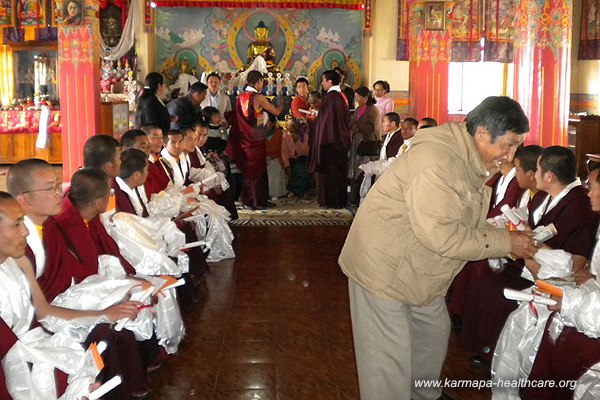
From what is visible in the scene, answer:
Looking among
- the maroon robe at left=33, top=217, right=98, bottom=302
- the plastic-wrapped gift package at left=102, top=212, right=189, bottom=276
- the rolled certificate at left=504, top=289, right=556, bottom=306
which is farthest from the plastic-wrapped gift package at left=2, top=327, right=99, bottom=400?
the rolled certificate at left=504, top=289, right=556, bottom=306

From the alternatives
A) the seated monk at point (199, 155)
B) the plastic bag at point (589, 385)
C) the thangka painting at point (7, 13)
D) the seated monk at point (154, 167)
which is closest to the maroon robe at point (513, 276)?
the plastic bag at point (589, 385)

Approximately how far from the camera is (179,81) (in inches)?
570

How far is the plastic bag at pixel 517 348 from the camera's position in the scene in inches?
124

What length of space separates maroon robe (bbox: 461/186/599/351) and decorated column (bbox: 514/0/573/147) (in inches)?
129

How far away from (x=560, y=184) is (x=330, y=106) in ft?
17.0

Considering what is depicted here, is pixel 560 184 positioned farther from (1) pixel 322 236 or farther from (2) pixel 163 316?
(1) pixel 322 236

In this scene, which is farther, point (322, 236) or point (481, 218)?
point (322, 236)

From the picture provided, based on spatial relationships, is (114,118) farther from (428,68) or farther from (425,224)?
(425,224)

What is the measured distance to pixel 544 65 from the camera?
682 centimetres

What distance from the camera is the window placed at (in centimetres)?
Answer: 1577

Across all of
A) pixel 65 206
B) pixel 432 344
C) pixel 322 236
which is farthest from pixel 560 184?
pixel 322 236

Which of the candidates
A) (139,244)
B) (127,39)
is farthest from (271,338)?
(127,39)

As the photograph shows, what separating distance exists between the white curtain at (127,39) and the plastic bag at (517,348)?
1155 centimetres

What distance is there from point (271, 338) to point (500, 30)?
11.3 metres
